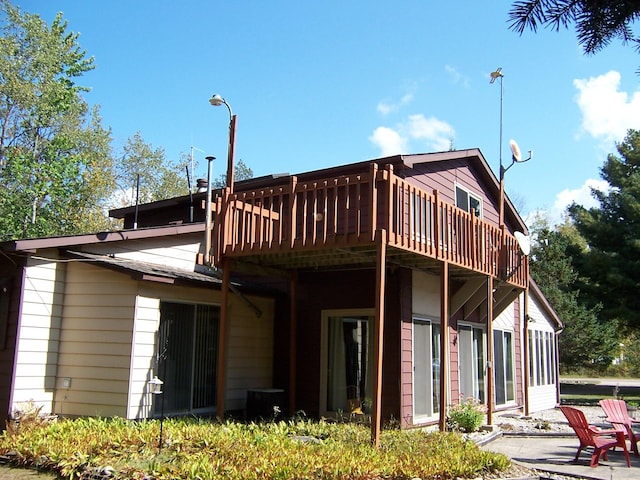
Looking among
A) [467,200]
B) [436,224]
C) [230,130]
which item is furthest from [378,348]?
[467,200]

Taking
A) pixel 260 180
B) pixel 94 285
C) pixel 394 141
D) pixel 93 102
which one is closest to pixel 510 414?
pixel 260 180

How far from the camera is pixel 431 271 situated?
1209 cm

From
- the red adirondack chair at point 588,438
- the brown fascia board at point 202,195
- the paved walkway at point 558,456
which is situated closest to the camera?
the paved walkway at point 558,456

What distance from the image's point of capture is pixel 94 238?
393 inches

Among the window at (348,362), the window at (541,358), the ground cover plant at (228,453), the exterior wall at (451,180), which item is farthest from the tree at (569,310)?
the ground cover plant at (228,453)

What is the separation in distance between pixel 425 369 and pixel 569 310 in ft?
62.1

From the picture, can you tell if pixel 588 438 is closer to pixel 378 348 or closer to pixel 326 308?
pixel 378 348

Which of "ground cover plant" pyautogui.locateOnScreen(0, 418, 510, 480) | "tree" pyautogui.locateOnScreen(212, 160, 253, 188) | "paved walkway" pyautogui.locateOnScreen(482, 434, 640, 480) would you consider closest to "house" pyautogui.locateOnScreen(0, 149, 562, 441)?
"ground cover plant" pyautogui.locateOnScreen(0, 418, 510, 480)

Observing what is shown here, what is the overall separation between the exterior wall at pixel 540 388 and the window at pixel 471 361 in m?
3.05

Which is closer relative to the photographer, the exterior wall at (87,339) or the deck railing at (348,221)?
the deck railing at (348,221)

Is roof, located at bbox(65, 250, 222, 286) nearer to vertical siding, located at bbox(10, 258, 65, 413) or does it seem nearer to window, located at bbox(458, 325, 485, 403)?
vertical siding, located at bbox(10, 258, 65, 413)

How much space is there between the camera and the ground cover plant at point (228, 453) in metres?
6.53

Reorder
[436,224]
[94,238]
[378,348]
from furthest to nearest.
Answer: [436,224]
[94,238]
[378,348]

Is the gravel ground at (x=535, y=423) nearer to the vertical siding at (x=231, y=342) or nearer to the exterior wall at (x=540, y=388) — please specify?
the exterior wall at (x=540, y=388)
